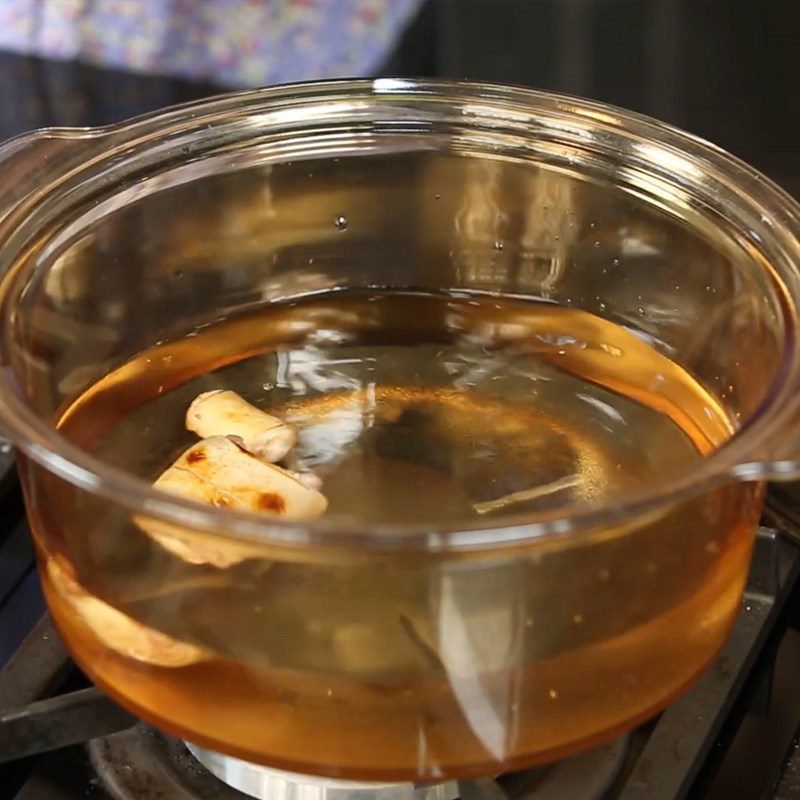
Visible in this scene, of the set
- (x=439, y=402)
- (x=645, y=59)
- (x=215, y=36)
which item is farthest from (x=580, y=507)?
(x=215, y=36)

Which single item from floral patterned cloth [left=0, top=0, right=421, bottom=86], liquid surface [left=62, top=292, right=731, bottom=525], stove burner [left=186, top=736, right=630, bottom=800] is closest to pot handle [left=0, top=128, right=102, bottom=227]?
liquid surface [left=62, top=292, right=731, bottom=525]

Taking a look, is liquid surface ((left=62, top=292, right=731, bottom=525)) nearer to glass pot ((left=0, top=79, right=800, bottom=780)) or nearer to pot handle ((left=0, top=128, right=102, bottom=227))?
glass pot ((left=0, top=79, right=800, bottom=780))

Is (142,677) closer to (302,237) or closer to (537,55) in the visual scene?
(302,237)

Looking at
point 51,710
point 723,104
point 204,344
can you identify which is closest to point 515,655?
point 51,710

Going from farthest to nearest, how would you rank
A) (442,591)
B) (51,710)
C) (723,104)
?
1. (723,104)
2. (51,710)
3. (442,591)

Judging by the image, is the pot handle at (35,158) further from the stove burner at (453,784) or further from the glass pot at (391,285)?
the stove burner at (453,784)

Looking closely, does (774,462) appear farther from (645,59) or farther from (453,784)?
(645,59)
